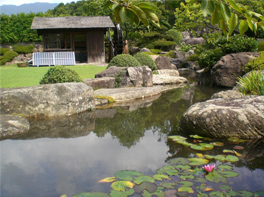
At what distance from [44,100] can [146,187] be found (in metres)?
3.88

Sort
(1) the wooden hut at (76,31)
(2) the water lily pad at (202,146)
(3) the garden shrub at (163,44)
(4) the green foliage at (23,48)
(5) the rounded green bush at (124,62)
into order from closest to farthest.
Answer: (2) the water lily pad at (202,146) → (5) the rounded green bush at (124,62) → (1) the wooden hut at (76,31) → (4) the green foliage at (23,48) → (3) the garden shrub at (163,44)

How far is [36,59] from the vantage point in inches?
727

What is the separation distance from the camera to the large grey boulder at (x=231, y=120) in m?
4.17

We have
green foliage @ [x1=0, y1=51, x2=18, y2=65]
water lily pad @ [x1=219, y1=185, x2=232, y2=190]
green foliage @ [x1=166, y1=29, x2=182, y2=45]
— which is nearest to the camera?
water lily pad @ [x1=219, y1=185, x2=232, y2=190]

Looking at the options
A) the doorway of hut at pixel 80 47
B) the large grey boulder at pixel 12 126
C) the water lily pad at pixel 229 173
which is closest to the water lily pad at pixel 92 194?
the water lily pad at pixel 229 173

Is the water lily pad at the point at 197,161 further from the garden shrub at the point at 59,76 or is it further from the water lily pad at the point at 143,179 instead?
the garden shrub at the point at 59,76

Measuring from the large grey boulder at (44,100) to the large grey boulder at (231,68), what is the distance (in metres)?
6.18

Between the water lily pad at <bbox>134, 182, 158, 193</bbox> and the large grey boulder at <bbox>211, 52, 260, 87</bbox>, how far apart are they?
27.6 ft

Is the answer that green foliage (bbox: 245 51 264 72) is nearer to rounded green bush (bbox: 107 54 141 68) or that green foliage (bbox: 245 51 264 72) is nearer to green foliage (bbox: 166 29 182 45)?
rounded green bush (bbox: 107 54 141 68)

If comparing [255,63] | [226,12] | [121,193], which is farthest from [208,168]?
[255,63]

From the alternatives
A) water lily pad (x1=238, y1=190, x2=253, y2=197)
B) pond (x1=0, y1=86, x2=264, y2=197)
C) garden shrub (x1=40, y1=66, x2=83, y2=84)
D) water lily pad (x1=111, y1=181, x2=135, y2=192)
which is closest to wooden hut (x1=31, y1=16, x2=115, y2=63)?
garden shrub (x1=40, y1=66, x2=83, y2=84)

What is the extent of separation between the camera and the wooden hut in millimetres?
20031

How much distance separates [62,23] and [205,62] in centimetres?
1265

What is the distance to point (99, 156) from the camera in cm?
369
